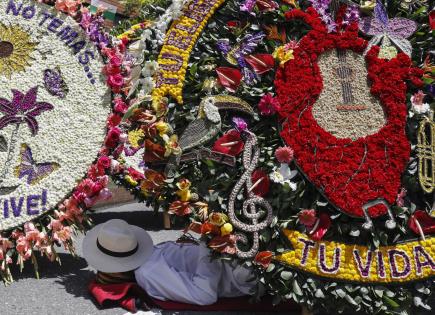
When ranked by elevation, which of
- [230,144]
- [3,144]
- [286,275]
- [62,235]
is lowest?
[62,235]

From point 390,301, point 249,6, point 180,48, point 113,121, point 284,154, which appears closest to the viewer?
point 390,301

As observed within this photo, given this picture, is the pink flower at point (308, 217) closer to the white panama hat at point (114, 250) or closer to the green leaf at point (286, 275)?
the green leaf at point (286, 275)

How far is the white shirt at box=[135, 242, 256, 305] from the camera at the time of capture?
3.73m

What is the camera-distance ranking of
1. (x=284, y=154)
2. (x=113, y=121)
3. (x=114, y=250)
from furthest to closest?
(x=113, y=121)
(x=114, y=250)
(x=284, y=154)

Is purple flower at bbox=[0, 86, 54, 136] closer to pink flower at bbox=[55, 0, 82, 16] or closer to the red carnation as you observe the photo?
pink flower at bbox=[55, 0, 82, 16]

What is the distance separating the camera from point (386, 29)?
11.6 ft

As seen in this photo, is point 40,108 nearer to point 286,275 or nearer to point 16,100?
point 16,100

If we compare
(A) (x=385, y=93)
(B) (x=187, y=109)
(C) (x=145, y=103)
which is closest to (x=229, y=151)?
(B) (x=187, y=109)

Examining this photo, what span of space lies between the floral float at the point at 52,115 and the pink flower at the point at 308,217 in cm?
169

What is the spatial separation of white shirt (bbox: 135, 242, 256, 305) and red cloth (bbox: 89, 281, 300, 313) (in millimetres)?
40

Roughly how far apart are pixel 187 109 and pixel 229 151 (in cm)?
46

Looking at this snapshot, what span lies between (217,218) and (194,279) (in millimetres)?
716

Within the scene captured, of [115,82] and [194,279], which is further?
[115,82]

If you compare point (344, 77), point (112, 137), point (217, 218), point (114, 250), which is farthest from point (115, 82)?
point (344, 77)
